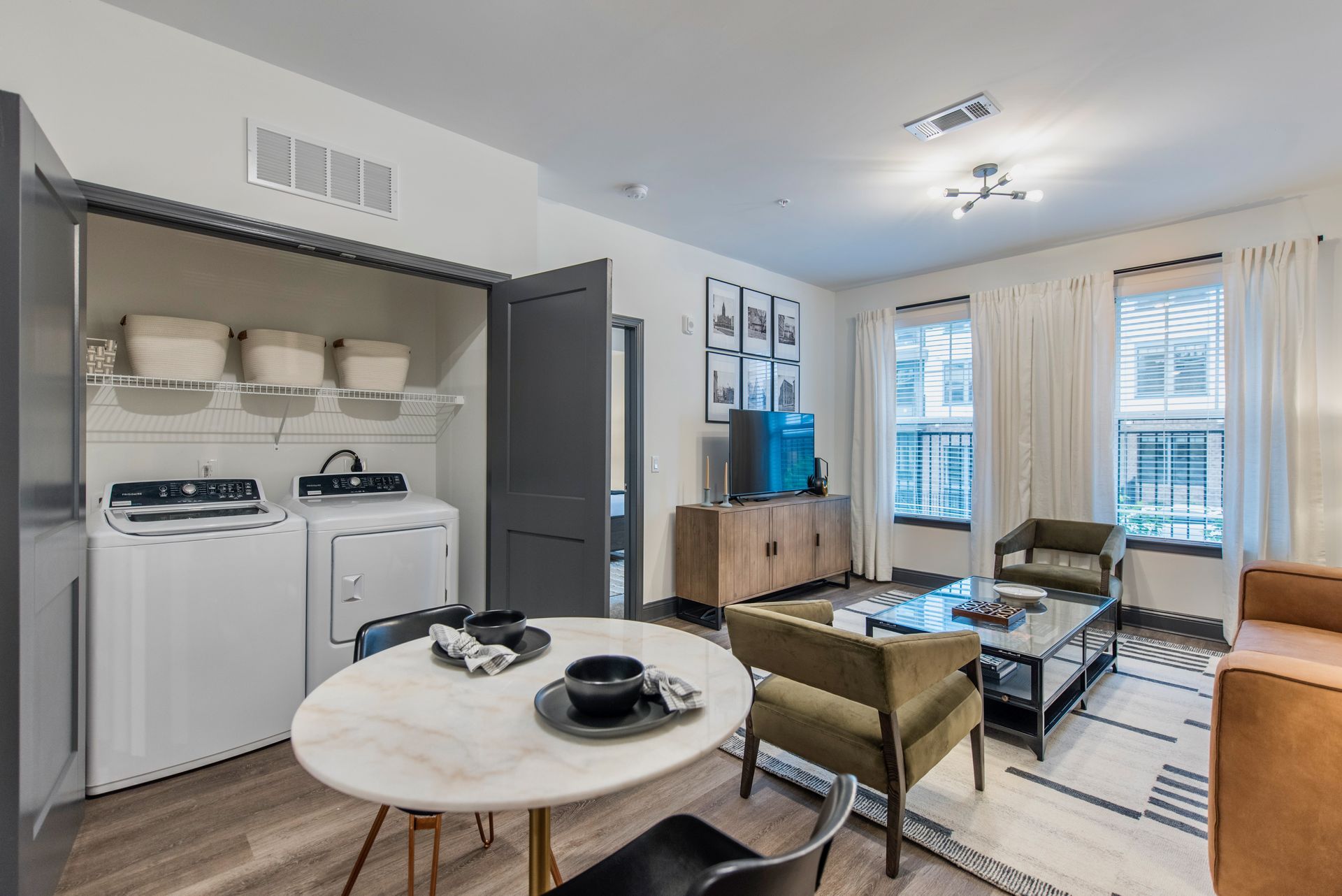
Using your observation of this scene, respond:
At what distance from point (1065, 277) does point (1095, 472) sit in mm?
1429

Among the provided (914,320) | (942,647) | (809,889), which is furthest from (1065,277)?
(809,889)

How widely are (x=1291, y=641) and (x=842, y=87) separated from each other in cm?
277

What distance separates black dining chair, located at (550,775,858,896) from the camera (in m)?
0.75

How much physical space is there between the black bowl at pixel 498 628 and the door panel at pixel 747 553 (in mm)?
2800

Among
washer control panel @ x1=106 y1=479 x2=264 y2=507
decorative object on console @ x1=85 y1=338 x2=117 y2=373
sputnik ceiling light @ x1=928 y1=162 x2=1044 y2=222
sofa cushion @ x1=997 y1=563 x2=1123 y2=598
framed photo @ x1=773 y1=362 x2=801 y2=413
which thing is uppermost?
sputnik ceiling light @ x1=928 y1=162 x2=1044 y2=222

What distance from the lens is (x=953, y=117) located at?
8.84 ft

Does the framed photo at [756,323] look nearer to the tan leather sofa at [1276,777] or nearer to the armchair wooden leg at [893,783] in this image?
the armchair wooden leg at [893,783]

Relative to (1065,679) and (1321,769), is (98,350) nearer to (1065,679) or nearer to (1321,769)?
(1321,769)

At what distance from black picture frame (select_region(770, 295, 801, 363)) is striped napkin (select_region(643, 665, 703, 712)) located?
14.4 feet

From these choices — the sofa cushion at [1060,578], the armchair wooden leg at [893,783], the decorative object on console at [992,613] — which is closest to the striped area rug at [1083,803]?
the armchair wooden leg at [893,783]

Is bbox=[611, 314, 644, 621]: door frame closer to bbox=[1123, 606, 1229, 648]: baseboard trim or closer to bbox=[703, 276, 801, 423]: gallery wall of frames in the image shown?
bbox=[703, 276, 801, 423]: gallery wall of frames

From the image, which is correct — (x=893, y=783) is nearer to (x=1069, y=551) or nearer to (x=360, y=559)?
(x=360, y=559)

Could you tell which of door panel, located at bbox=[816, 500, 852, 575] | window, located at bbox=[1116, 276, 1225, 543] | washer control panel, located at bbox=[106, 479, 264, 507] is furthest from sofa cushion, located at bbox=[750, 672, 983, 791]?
window, located at bbox=[1116, 276, 1225, 543]

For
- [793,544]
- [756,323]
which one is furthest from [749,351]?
[793,544]
